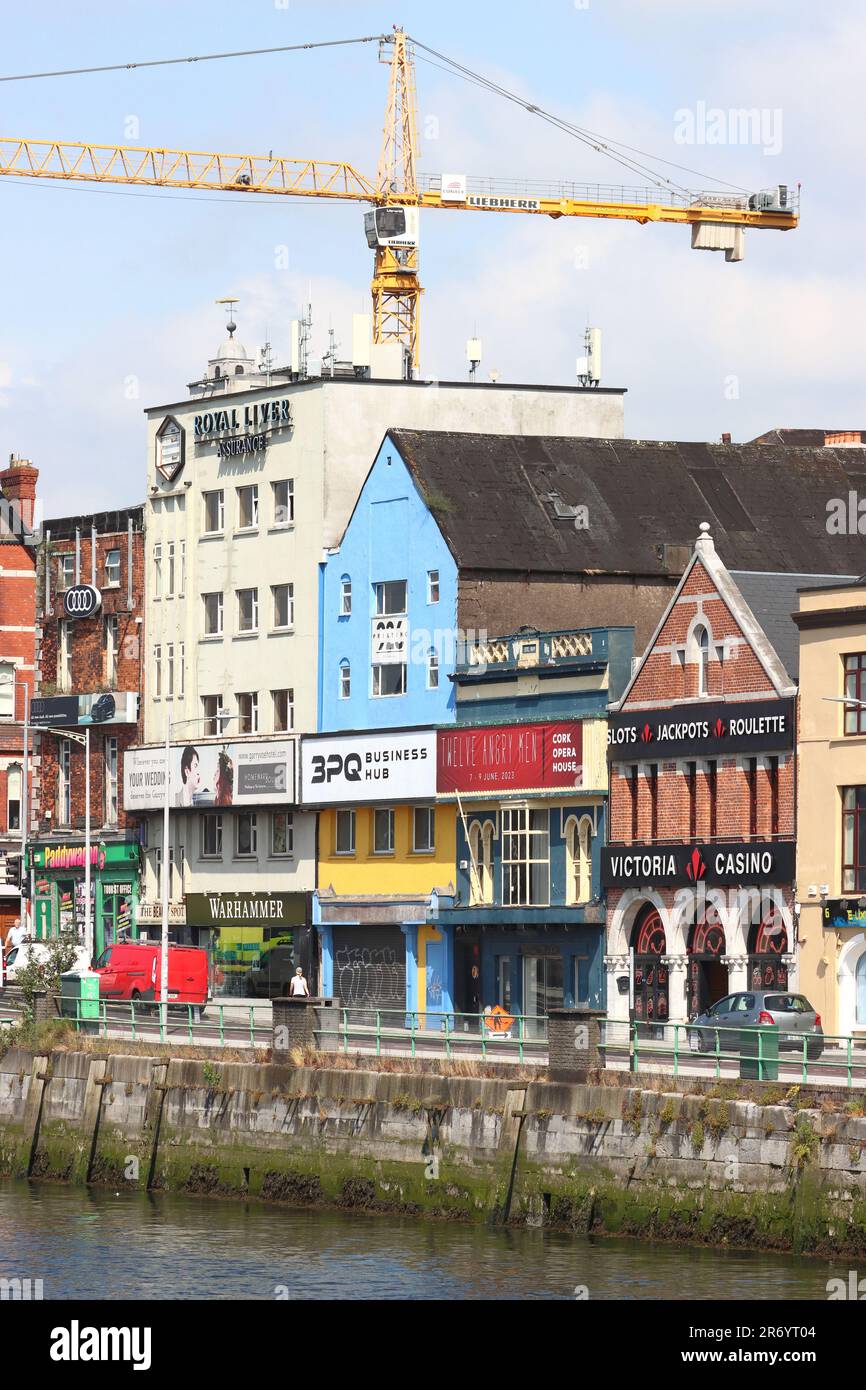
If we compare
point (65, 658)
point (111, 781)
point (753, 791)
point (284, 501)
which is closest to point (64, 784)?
point (111, 781)

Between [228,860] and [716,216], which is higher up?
[716,216]

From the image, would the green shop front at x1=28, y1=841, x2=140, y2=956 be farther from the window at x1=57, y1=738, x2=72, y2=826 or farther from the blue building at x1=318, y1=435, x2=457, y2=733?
the blue building at x1=318, y1=435, x2=457, y2=733

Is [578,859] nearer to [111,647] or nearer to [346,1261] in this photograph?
[111,647]

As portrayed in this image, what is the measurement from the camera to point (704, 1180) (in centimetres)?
4738

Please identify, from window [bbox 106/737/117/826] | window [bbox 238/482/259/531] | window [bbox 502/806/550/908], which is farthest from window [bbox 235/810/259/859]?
window [bbox 502/806/550/908]

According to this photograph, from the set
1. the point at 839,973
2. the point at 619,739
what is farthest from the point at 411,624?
the point at 839,973

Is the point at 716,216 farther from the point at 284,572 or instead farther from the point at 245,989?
the point at 245,989

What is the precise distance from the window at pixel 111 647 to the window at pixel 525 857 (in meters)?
23.9

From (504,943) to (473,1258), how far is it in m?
32.1

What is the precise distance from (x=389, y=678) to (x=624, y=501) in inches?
329

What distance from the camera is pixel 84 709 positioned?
100 m

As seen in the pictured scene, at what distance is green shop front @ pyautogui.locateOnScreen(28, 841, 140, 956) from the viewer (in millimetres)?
98062

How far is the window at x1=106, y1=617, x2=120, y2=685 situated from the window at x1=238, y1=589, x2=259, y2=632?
7379 mm

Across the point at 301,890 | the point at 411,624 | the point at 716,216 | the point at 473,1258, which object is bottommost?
the point at 473,1258
